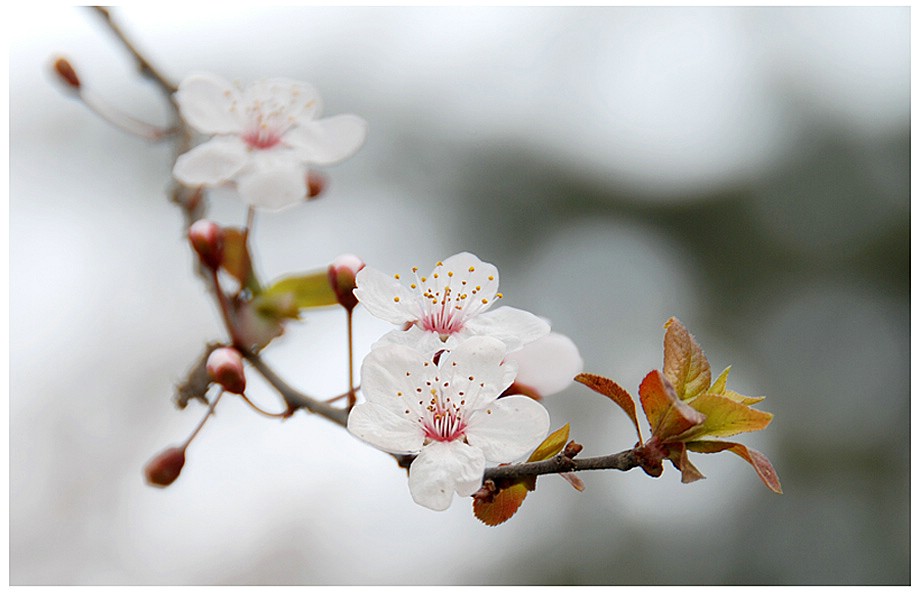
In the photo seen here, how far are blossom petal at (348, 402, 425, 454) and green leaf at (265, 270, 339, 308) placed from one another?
0.31 metres

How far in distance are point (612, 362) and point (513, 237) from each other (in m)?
0.73

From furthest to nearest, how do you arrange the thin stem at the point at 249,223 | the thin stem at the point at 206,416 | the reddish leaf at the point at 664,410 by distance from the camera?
the thin stem at the point at 249,223
the thin stem at the point at 206,416
the reddish leaf at the point at 664,410

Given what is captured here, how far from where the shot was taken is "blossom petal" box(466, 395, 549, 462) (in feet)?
1.94

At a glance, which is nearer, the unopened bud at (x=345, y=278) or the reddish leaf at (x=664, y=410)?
the reddish leaf at (x=664, y=410)

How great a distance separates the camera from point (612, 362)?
131 inches

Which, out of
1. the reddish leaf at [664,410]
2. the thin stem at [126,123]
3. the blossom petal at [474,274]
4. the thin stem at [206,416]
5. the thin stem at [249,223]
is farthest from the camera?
the thin stem at [126,123]

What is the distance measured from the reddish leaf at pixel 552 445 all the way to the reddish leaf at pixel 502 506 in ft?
0.08

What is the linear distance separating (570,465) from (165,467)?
41 centimetres

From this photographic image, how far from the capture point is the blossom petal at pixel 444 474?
558 millimetres

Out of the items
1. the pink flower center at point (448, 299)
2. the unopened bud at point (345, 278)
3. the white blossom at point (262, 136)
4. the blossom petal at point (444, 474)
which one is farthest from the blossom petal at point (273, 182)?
the blossom petal at point (444, 474)

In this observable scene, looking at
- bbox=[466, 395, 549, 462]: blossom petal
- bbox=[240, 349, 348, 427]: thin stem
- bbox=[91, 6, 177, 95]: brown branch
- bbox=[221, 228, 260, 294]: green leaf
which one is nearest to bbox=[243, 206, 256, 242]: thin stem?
bbox=[221, 228, 260, 294]: green leaf

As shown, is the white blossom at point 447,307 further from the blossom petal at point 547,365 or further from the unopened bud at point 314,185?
the unopened bud at point 314,185

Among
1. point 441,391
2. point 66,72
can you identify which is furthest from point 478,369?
point 66,72

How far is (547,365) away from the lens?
73 centimetres
